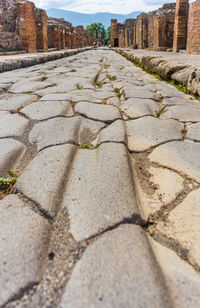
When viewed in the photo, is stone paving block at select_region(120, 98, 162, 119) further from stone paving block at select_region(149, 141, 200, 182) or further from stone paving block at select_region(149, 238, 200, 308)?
stone paving block at select_region(149, 238, 200, 308)

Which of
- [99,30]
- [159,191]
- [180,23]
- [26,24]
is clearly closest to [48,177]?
[159,191]

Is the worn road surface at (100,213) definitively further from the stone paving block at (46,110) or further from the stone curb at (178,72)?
the stone curb at (178,72)

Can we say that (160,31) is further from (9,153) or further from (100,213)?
(100,213)

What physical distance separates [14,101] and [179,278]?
2066 millimetres

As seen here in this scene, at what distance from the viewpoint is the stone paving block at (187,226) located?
2.26 feet

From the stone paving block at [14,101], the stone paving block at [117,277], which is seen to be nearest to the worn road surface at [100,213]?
the stone paving block at [117,277]

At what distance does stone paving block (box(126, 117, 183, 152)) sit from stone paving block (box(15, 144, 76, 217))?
1.37 ft

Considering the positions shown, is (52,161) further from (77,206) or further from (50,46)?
(50,46)

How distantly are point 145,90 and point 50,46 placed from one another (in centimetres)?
1688

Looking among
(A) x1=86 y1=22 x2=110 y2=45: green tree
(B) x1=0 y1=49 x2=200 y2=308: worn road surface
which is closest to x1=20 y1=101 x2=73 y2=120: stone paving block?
(B) x1=0 y1=49 x2=200 y2=308: worn road surface

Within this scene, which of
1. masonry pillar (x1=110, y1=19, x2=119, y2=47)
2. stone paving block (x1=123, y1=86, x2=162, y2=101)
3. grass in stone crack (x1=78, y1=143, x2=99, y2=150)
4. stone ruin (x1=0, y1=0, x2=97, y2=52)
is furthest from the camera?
masonry pillar (x1=110, y1=19, x2=119, y2=47)

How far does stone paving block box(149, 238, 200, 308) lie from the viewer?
1.72ft

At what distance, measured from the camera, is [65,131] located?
1.44 metres

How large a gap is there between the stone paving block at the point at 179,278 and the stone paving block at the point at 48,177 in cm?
40
